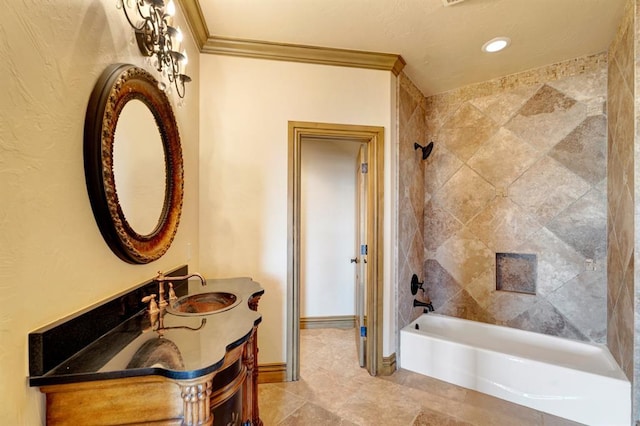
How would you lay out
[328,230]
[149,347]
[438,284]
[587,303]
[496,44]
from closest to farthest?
[149,347]
[496,44]
[587,303]
[438,284]
[328,230]

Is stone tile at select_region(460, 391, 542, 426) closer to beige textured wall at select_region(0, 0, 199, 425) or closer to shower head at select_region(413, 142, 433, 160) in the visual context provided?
shower head at select_region(413, 142, 433, 160)

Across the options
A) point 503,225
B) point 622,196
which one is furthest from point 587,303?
point 622,196

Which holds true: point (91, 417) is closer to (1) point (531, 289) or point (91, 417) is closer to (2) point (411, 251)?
(2) point (411, 251)

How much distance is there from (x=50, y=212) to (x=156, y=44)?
975mm

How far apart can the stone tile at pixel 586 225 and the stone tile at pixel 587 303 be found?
203 millimetres

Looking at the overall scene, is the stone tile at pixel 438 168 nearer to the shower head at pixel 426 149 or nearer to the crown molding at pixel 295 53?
the shower head at pixel 426 149

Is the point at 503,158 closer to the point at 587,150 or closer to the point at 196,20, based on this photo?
the point at 587,150

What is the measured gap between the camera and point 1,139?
665 millimetres

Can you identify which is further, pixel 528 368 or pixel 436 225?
pixel 436 225

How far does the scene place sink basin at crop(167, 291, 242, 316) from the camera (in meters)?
1.45

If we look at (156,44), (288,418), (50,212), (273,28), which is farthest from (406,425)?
(273,28)

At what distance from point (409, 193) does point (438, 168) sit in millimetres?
603

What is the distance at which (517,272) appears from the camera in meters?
2.62

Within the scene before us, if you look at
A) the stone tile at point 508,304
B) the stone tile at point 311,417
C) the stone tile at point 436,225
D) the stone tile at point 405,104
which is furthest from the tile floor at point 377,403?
the stone tile at point 405,104
